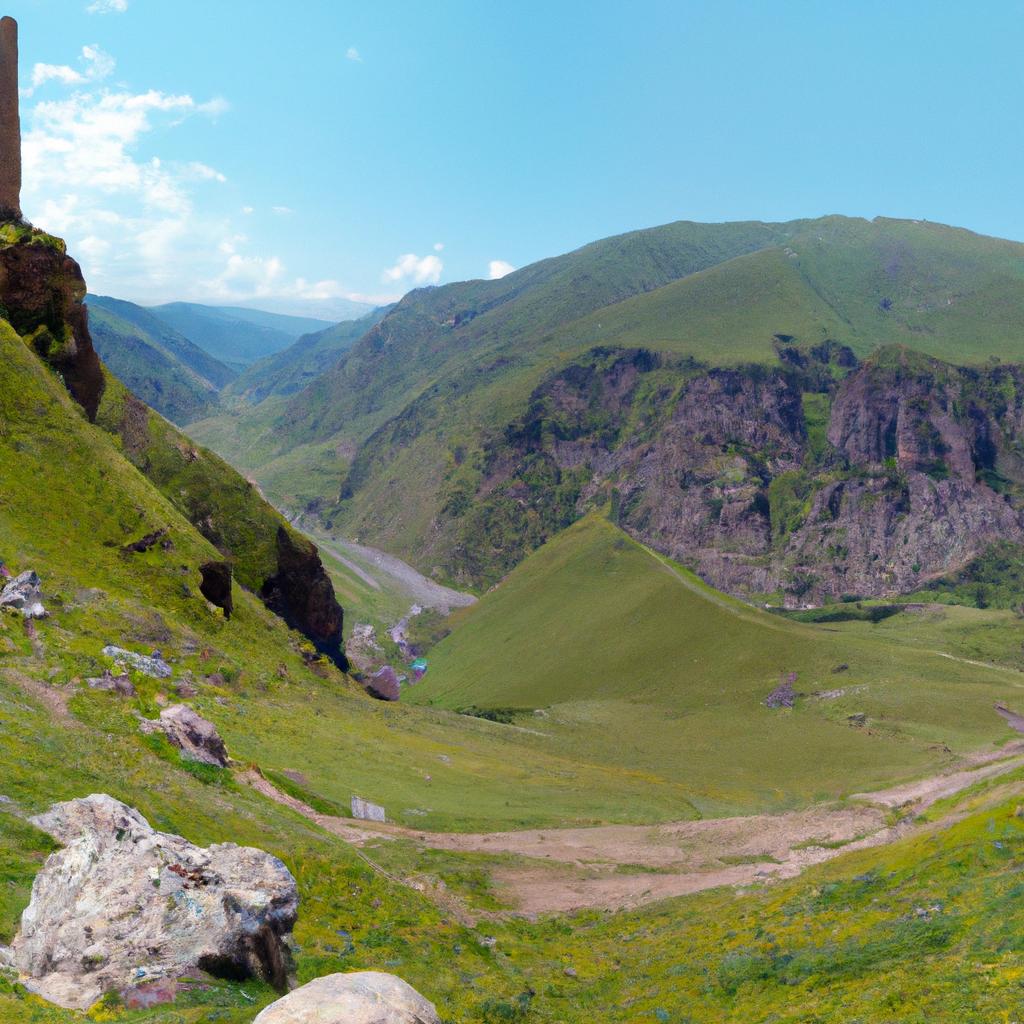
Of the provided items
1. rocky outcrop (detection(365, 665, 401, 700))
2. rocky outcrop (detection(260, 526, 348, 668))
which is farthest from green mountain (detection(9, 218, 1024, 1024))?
rocky outcrop (detection(365, 665, 401, 700))

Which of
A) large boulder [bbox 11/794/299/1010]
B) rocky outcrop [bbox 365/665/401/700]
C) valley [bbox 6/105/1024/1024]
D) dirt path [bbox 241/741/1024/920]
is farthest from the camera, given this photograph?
rocky outcrop [bbox 365/665/401/700]

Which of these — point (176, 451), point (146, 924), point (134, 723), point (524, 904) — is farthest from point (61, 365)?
point (146, 924)

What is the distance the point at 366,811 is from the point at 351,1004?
37.3m

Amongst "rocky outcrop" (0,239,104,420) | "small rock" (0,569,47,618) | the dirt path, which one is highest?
"rocky outcrop" (0,239,104,420)

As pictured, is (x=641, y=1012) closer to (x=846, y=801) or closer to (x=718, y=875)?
(x=718, y=875)

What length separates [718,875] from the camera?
5275 centimetres

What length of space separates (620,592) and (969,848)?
14527 cm

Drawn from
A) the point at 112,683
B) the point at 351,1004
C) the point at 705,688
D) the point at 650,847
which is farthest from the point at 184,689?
the point at 705,688

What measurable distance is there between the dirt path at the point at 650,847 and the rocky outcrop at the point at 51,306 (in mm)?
62788

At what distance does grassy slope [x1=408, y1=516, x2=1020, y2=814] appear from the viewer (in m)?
103

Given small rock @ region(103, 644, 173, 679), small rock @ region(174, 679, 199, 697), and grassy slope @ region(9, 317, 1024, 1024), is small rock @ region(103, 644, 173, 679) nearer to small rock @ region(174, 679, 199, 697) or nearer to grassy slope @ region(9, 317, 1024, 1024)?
small rock @ region(174, 679, 199, 697)

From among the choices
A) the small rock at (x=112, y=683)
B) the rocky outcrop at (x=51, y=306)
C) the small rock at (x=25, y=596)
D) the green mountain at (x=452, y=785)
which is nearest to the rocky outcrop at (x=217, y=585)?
the green mountain at (x=452, y=785)

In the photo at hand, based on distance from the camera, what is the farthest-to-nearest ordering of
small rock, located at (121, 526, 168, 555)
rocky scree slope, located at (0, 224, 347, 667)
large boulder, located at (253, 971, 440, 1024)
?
rocky scree slope, located at (0, 224, 347, 667)
small rock, located at (121, 526, 168, 555)
large boulder, located at (253, 971, 440, 1024)

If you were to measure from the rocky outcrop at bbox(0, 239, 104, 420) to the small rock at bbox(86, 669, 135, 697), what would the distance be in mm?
51050
